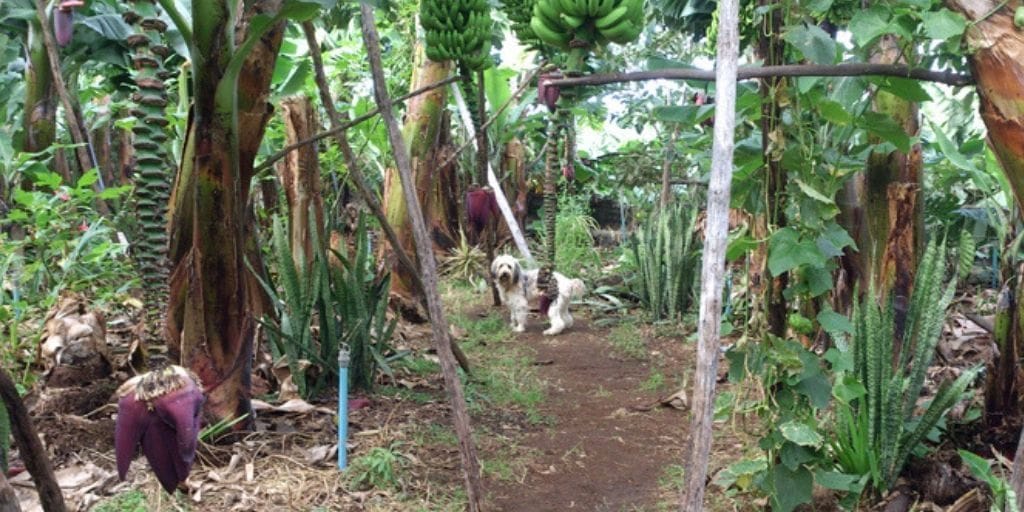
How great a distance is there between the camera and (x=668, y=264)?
5.41 meters

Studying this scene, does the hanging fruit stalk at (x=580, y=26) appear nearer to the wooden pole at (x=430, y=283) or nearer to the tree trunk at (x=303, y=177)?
the wooden pole at (x=430, y=283)

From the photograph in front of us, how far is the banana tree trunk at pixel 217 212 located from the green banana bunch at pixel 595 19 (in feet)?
3.44

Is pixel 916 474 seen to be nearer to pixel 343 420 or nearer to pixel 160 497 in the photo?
pixel 343 420

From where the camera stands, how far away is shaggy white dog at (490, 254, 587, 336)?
5.38 metres

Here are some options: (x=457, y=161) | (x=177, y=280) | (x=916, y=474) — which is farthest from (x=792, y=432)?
(x=457, y=161)

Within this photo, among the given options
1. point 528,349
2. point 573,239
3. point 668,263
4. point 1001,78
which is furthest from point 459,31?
point 573,239

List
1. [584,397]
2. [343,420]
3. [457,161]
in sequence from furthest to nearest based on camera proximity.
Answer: [457,161] < [584,397] < [343,420]

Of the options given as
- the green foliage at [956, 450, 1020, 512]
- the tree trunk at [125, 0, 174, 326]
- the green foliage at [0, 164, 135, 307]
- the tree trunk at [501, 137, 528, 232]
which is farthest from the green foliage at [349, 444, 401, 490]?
the tree trunk at [501, 137, 528, 232]

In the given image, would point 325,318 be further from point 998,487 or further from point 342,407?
point 998,487

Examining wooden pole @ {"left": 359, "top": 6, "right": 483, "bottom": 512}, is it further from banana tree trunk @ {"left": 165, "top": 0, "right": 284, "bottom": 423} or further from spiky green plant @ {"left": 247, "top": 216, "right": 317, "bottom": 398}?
spiky green plant @ {"left": 247, "top": 216, "right": 317, "bottom": 398}

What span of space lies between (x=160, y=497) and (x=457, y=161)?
19.9 ft

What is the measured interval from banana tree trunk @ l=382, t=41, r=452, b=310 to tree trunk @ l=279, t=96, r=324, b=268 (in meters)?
1.40

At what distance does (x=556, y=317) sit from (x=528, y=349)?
1.81 ft

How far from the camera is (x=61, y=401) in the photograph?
106 inches
